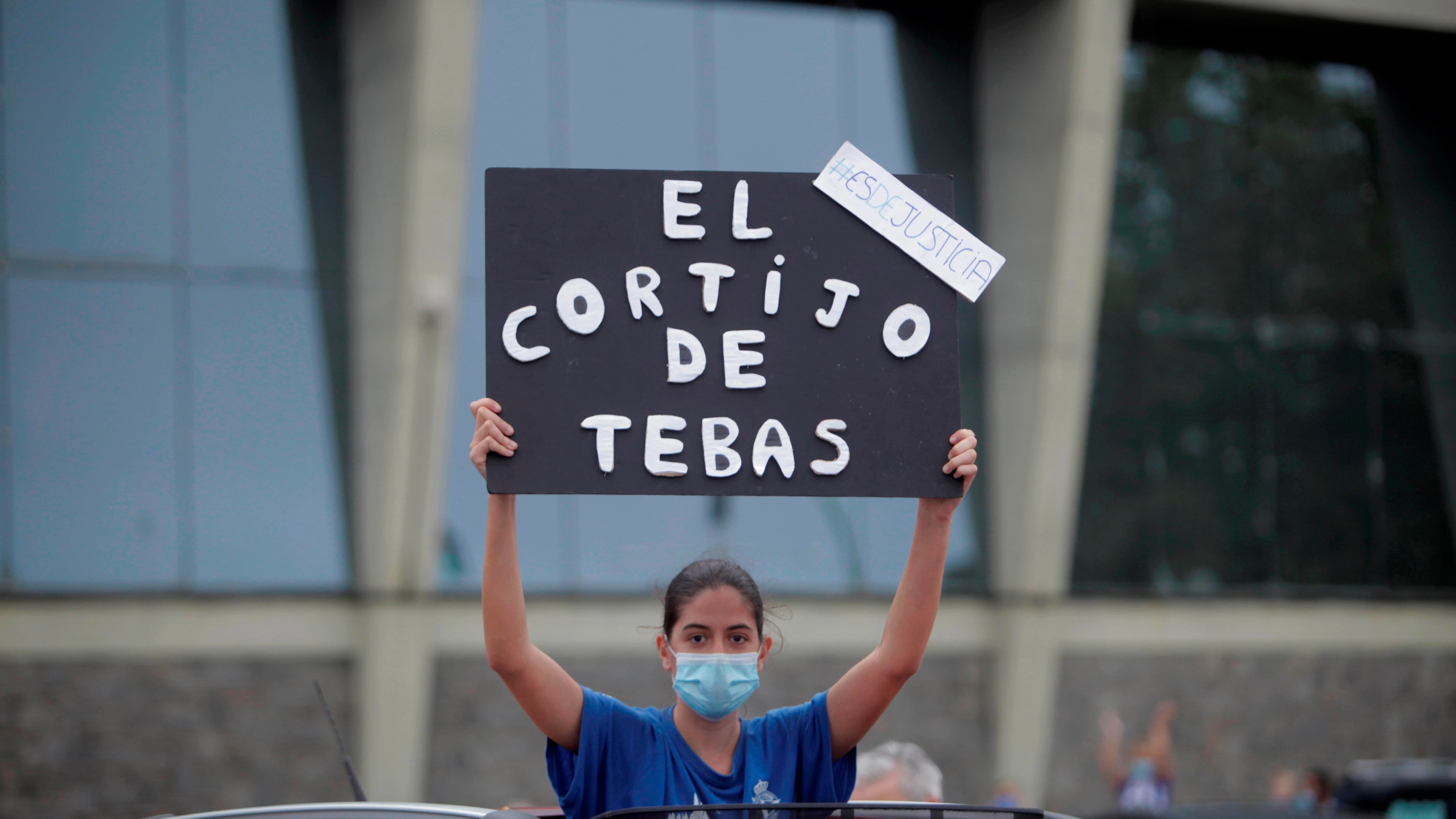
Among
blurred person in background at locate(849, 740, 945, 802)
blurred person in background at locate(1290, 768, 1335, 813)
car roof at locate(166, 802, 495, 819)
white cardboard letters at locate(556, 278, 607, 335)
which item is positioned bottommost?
blurred person in background at locate(1290, 768, 1335, 813)

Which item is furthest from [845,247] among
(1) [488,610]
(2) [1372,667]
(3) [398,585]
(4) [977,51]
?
(2) [1372,667]

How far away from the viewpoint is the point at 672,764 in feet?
8.91

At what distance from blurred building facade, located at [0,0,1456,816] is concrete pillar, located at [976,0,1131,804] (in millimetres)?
45

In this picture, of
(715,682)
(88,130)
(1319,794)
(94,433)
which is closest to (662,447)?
(715,682)

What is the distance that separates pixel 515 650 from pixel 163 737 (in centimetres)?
1055

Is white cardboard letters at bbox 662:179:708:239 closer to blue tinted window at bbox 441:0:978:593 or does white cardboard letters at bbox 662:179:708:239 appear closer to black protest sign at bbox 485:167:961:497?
black protest sign at bbox 485:167:961:497

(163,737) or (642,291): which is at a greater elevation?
(642,291)

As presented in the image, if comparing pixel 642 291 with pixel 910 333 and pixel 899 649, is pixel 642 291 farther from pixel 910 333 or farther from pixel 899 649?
pixel 899 649

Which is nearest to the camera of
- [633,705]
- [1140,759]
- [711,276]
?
[711,276]

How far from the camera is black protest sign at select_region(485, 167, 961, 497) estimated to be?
9.41 feet

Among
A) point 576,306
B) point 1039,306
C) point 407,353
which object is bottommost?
point 576,306

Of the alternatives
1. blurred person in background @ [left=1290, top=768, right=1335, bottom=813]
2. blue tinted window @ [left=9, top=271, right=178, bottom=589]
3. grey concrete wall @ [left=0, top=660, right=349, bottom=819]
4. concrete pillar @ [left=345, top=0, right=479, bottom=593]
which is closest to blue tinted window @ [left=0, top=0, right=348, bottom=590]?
blue tinted window @ [left=9, top=271, right=178, bottom=589]

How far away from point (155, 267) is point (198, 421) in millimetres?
1352

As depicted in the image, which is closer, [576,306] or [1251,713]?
[576,306]
